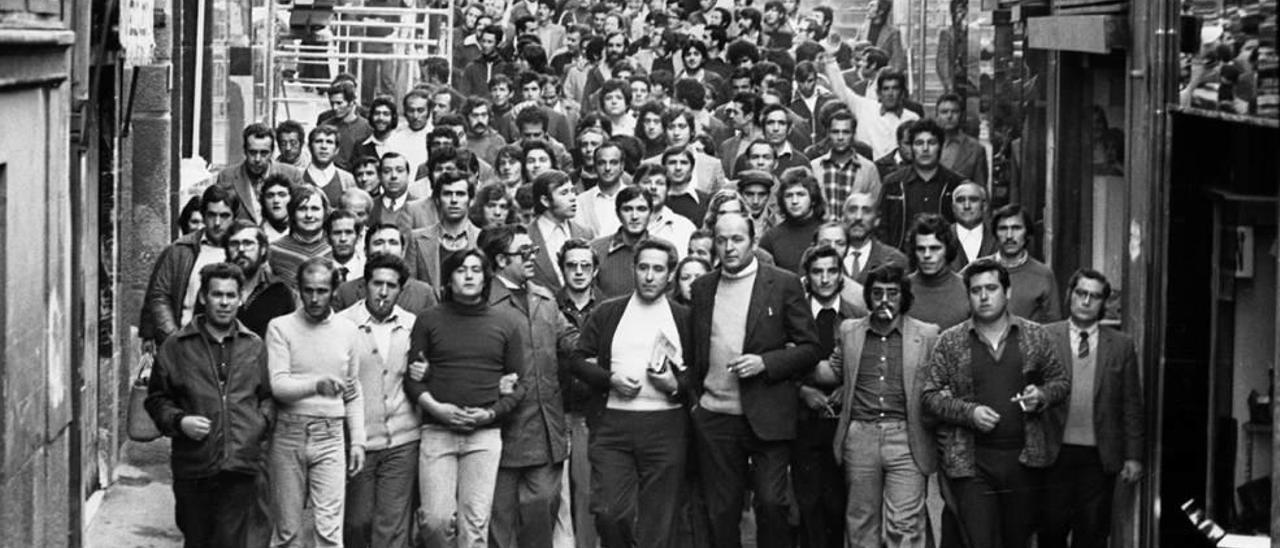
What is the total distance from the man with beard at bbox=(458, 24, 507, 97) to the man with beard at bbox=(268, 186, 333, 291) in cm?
1242

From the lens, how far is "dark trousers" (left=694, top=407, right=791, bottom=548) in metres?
15.2

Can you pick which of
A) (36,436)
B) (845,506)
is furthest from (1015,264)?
(36,436)

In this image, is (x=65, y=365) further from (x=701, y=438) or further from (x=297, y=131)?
(x=297, y=131)

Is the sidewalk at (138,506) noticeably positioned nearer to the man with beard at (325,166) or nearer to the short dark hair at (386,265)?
the man with beard at (325,166)

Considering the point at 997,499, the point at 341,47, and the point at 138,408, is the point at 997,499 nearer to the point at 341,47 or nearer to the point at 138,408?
the point at 138,408

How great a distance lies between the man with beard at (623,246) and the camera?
1638 cm

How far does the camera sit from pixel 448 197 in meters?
16.9

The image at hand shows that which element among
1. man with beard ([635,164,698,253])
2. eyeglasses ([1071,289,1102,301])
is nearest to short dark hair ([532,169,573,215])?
man with beard ([635,164,698,253])

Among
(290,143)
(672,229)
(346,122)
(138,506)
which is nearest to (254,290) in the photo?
(138,506)

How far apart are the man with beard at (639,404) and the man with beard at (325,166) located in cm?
460

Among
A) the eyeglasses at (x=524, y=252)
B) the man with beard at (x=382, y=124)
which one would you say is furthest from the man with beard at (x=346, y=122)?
the eyeglasses at (x=524, y=252)

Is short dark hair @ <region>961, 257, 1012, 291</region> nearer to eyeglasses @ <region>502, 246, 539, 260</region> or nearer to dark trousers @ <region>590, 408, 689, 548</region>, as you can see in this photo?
dark trousers @ <region>590, 408, 689, 548</region>

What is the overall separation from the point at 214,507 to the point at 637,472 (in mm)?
2079

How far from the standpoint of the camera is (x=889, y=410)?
14.7 metres
